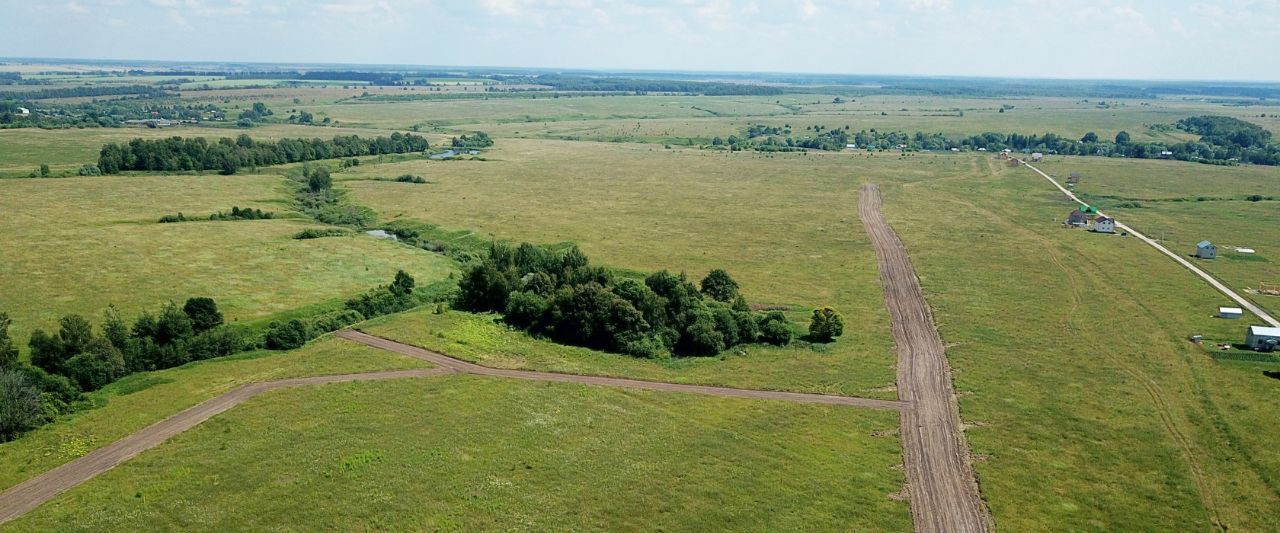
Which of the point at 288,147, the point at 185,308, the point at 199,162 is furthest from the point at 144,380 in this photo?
the point at 288,147

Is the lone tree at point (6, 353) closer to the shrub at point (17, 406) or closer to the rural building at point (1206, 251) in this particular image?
the shrub at point (17, 406)

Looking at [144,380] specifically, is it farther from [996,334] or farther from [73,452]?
[996,334]

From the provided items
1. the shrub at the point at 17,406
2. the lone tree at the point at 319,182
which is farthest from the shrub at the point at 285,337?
the lone tree at the point at 319,182

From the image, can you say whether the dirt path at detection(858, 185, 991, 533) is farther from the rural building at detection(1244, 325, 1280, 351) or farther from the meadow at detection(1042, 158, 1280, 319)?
the meadow at detection(1042, 158, 1280, 319)

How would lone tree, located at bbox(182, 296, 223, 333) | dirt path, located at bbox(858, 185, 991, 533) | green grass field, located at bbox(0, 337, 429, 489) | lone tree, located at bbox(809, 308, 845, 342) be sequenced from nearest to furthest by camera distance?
dirt path, located at bbox(858, 185, 991, 533)
green grass field, located at bbox(0, 337, 429, 489)
lone tree, located at bbox(182, 296, 223, 333)
lone tree, located at bbox(809, 308, 845, 342)

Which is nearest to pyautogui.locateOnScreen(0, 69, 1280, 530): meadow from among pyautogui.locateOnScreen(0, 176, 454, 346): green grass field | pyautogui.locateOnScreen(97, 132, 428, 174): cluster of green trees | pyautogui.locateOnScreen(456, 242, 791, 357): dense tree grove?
pyautogui.locateOnScreen(0, 176, 454, 346): green grass field

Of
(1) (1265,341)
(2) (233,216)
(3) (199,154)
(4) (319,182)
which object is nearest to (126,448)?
(2) (233,216)
